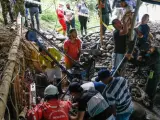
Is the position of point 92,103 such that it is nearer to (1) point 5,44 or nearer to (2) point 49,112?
(2) point 49,112

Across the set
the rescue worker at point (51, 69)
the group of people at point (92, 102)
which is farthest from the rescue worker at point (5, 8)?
the group of people at point (92, 102)

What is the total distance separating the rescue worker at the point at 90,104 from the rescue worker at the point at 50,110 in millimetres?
218

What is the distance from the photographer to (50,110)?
137 inches

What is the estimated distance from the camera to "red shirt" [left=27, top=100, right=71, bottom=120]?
3446mm

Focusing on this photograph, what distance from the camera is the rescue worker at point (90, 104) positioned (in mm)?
3621

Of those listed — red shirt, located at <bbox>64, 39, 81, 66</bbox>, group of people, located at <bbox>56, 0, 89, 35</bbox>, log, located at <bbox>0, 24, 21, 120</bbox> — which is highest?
group of people, located at <bbox>56, 0, 89, 35</bbox>

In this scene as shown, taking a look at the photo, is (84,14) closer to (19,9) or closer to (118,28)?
(19,9)

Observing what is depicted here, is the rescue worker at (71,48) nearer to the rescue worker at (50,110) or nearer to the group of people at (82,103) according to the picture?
the group of people at (82,103)

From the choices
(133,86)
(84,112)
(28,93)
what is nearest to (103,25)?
(133,86)

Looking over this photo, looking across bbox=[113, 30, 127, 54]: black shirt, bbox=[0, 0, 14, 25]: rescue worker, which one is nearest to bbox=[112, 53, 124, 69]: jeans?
bbox=[113, 30, 127, 54]: black shirt

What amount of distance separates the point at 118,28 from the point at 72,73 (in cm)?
166

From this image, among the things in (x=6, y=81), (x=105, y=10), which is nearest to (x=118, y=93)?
(x=6, y=81)

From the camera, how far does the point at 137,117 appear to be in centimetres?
597

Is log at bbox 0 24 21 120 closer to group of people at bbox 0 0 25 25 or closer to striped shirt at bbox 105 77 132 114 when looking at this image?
striped shirt at bbox 105 77 132 114
